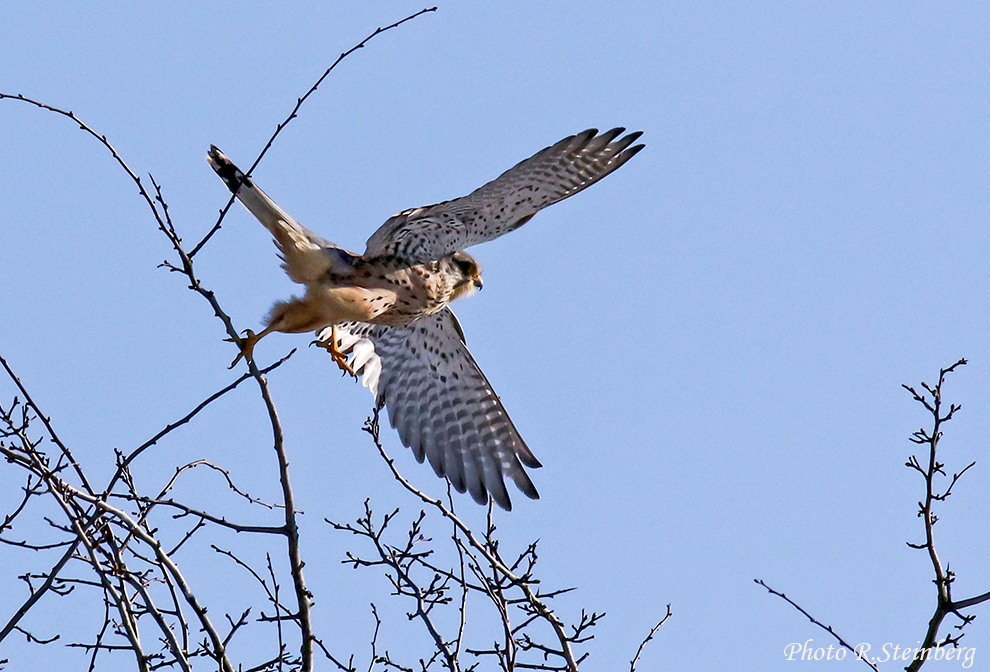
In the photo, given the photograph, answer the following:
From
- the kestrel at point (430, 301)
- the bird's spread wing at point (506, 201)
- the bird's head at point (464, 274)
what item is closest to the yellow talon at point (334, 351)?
the kestrel at point (430, 301)

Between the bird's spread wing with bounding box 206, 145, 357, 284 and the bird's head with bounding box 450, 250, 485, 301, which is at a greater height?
the bird's head with bounding box 450, 250, 485, 301

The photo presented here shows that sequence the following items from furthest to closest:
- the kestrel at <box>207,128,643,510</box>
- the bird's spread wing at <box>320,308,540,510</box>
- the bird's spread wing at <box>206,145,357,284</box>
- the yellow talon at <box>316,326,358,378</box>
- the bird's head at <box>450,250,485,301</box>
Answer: the bird's spread wing at <box>320,308,540,510</box> → the bird's head at <box>450,250,485,301</box> → the yellow talon at <box>316,326,358,378</box> → the kestrel at <box>207,128,643,510</box> → the bird's spread wing at <box>206,145,357,284</box>

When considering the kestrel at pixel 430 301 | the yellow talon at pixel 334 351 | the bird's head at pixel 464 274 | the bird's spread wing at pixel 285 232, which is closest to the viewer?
the bird's spread wing at pixel 285 232

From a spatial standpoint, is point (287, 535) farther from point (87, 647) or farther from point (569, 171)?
point (569, 171)

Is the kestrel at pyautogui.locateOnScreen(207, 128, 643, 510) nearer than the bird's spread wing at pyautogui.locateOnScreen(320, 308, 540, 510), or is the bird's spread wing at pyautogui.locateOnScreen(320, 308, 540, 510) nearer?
the kestrel at pyautogui.locateOnScreen(207, 128, 643, 510)

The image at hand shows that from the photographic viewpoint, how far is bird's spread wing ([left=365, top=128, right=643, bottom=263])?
5035 mm

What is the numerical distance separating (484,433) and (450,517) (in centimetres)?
260

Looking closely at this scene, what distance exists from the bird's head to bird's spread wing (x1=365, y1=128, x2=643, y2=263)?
0.18 feet

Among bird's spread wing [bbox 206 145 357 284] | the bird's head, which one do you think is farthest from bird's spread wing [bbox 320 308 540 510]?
bird's spread wing [bbox 206 145 357 284]

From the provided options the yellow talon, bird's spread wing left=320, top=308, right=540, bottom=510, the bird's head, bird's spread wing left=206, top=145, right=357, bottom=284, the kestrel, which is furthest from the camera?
bird's spread wing left=320, top=308, right=540, bottom=510

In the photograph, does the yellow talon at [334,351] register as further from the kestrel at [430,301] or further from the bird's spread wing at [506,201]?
the bird's spread wing at [506,201]

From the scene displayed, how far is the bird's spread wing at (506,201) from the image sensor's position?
504cm

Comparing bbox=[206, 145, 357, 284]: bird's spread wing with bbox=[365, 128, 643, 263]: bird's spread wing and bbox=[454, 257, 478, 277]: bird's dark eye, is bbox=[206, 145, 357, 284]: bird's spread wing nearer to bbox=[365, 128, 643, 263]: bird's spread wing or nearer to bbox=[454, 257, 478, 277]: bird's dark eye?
bbox=[365, 128, 643, 263]: bird's spread wing

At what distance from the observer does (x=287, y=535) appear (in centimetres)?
315
